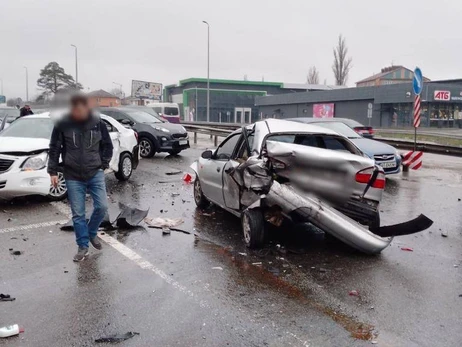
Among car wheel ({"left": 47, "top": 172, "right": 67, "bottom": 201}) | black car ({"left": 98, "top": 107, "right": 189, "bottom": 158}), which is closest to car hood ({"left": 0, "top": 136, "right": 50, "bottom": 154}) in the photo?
car wheel ({"left": 47, "top": 172, "right": 67, "bottom": 201})

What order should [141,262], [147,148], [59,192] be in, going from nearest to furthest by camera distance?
[141,262]
[59,192]
[147,148]


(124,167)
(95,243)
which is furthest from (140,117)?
(95,243)

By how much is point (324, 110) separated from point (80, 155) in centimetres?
5392

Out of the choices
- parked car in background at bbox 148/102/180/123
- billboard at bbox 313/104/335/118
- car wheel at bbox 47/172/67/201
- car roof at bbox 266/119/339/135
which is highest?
billboard at bbox 313/104/335/118

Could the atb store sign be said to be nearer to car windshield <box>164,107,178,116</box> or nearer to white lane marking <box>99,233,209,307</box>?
car windshield <box>164,107,178,116</box>

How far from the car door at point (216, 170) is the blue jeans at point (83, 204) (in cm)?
193

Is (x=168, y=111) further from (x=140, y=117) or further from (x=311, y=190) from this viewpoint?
(x=311, y=190)

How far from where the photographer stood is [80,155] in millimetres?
5316

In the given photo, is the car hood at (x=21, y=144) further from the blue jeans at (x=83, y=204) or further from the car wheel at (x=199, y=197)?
the blue jeans at (x=83, y=204)

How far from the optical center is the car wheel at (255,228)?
5738mm

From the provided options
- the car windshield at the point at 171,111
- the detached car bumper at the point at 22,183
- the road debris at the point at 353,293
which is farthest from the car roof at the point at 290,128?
the car windshield at the point at 171,111

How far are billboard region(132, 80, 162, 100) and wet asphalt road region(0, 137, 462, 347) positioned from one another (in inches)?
2516

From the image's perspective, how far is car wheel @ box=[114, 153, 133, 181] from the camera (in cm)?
1108

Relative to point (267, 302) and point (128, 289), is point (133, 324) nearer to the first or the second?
point (128, 289)
